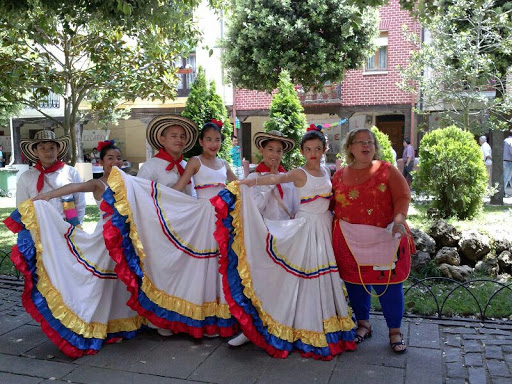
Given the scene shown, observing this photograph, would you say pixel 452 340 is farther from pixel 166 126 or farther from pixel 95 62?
pixel 95 62

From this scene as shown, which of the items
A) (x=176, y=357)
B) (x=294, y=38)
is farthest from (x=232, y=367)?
(x=294, y=38)

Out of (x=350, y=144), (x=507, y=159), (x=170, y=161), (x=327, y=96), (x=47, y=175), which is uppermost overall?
(x=327, y=96)

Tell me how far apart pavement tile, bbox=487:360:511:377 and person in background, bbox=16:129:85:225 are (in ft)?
12.8

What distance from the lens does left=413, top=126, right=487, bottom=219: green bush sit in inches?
338

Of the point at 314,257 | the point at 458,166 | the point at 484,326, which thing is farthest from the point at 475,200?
the point at 314,257

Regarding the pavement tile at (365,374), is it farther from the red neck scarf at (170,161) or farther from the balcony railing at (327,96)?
the balcony railing at (327,96)

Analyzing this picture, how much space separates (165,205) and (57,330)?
1.22m

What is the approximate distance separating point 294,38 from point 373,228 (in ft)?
32.5

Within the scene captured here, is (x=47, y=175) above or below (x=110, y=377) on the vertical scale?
above

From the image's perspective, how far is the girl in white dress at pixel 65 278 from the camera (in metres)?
3.80

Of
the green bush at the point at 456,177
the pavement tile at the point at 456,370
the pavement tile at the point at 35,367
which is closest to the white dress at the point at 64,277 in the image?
the pavement tile at the point at 35,367

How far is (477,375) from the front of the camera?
11.5 ft

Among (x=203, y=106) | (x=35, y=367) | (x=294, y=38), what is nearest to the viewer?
(x=35, y=367)

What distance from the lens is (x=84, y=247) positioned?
4.03 m
